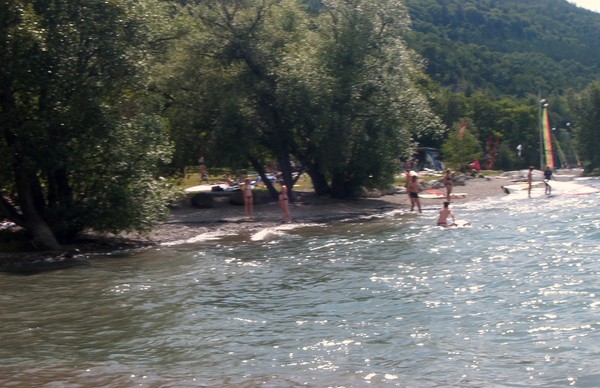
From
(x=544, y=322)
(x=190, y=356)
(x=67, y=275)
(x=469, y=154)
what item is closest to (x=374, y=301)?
(x=544, y=322)

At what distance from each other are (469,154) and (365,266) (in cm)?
4535

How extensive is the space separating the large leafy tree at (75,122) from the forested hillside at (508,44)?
107 metres

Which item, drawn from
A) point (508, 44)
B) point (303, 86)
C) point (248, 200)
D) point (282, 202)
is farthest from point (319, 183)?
point (508, 44)

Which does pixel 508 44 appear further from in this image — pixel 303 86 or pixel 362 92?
pixel 303 86

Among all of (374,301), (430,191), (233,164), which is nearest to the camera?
(374,301)

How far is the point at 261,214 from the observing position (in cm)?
3328

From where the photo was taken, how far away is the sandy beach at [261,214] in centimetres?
2828

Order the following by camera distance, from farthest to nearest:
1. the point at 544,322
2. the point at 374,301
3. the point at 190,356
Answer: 1. the point at 374,301
2. the point at 544,322
3. the point at 190,356

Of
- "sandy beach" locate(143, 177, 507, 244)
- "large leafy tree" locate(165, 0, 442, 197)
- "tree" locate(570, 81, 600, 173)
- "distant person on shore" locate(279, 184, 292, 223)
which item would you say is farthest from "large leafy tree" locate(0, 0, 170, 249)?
"tree" locate(570, 81, 600, 173)

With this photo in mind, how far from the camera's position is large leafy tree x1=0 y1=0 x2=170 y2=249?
21609 mm

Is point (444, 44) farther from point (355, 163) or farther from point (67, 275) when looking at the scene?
point (67, 275)

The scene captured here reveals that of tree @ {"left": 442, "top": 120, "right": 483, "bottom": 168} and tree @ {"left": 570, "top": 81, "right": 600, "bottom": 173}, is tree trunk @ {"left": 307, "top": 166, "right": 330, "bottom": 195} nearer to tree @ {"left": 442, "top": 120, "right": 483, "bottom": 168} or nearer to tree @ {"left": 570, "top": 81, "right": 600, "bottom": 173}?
tree @ {"left": 442, "top": 120, "right": 483, "bottom": 168}

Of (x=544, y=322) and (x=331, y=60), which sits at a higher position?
(x=331, y=60)

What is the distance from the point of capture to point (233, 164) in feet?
115
